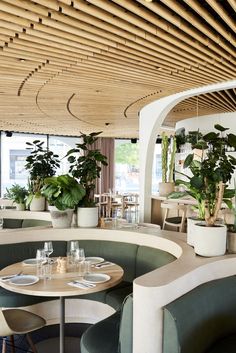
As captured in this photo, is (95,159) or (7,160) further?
(7,160)

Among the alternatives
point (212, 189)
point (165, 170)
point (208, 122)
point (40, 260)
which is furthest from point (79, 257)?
point (208, 122)

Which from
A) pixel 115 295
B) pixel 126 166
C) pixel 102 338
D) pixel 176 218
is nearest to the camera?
pixel 102 338

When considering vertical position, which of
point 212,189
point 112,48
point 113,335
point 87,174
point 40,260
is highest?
point 112,48

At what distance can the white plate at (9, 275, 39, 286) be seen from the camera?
326 centimetres

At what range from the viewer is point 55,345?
4039 mm

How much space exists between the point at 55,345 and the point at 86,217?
5.26 feet

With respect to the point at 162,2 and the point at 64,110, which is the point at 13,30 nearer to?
the point at 162,2

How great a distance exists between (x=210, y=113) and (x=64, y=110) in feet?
13.3

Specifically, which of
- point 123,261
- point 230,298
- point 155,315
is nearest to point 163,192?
point 123,261

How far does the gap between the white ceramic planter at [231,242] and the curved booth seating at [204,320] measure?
0.40m

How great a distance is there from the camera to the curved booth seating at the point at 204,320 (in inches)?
94.4

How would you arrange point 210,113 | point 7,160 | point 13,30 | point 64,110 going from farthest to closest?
point 7,160 < point 210,113 < point 64,110 < point 13,30

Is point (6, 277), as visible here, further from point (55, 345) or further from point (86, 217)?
point (86, 217)

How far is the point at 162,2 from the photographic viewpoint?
2.87 meters
